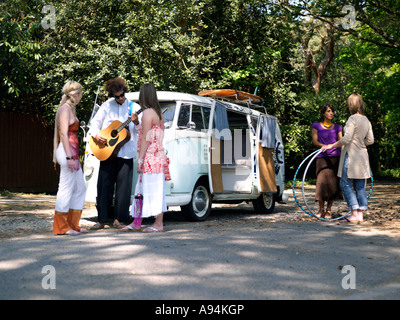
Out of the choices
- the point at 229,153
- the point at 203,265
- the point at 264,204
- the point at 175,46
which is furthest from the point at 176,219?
the point at 175,46

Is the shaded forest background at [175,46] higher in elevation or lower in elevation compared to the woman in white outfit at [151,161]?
higher

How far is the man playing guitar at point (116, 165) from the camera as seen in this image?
8562mm

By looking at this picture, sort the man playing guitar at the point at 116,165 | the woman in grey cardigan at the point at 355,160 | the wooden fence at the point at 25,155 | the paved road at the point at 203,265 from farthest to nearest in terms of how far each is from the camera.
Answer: the wooden fence at the point at 25,155 < the woman in grey cardigan at the point at 355,160 < the man playing guitar at the point at 116,165 < the paved road at the point at 203,265

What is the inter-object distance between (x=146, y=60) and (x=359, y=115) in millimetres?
9824

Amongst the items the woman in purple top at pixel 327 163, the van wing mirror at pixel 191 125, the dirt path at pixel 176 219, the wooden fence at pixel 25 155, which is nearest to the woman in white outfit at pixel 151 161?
the dirt path at pixel 176 219

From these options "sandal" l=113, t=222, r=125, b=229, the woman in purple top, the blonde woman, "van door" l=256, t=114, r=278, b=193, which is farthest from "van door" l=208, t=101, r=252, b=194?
the blonde woman

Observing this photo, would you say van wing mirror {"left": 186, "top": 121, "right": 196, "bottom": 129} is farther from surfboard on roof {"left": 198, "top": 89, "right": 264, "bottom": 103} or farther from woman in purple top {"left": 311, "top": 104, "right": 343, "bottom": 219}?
woman in purple top {"left": 311, "top": 104, "right": 343, "bottom": 219}

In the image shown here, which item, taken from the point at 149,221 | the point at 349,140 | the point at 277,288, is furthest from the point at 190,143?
the point at 277,288

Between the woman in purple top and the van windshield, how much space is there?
2.67 meters

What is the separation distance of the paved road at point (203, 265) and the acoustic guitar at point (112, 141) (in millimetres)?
1233

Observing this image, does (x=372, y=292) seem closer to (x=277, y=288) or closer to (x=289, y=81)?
(x=277, y=288)

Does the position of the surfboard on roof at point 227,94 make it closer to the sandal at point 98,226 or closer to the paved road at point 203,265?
the sandal at point 98,226

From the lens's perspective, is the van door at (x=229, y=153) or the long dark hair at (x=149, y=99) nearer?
the long dark hair at (x=149, y=99)

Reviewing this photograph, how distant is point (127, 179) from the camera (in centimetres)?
860
